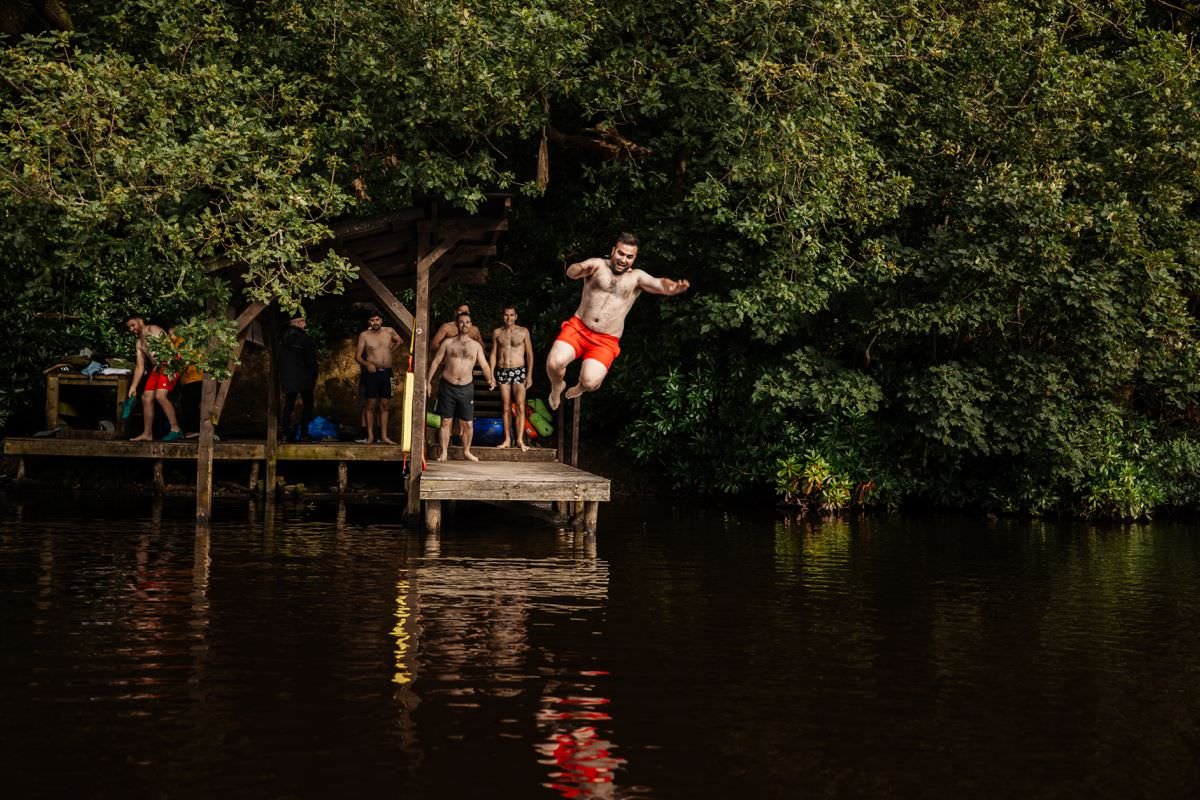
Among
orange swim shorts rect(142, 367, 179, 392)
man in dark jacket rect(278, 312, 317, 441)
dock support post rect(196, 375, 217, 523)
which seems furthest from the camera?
man in dark jacket rect(278, 312, 317, 441)

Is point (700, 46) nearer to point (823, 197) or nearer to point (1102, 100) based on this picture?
point (823, 197)

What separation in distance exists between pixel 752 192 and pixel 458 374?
493 centimetres

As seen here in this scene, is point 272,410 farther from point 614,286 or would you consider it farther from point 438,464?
point 614,286

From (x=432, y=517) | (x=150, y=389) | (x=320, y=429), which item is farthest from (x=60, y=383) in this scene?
(x=432, y=517)

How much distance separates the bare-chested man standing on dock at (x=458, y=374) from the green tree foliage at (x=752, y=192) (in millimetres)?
2065

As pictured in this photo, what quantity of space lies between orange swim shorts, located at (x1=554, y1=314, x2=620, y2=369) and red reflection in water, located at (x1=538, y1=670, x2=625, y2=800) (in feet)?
19.4

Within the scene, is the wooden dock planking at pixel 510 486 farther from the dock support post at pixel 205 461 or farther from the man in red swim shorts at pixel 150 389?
the man in red swim shorts at pixel 150 389

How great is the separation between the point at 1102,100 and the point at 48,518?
54.7 feet

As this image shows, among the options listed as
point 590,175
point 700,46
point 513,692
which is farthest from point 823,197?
point 513,692

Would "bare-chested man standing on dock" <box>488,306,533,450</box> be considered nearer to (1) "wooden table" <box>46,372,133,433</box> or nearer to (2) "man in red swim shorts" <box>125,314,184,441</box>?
(2) "man in red swim shorts" <box>125,314,184,441</box>

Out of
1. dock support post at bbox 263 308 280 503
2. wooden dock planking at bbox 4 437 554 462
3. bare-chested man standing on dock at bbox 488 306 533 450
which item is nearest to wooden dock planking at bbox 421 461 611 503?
wooden dock planking at bbox 4 437 554 462

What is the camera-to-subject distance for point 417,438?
16.5 m

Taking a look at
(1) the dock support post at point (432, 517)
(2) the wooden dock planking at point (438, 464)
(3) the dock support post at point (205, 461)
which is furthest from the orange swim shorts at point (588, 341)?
(3) the dock support post at point (205, 461)

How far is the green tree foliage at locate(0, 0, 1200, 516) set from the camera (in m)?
15.6
